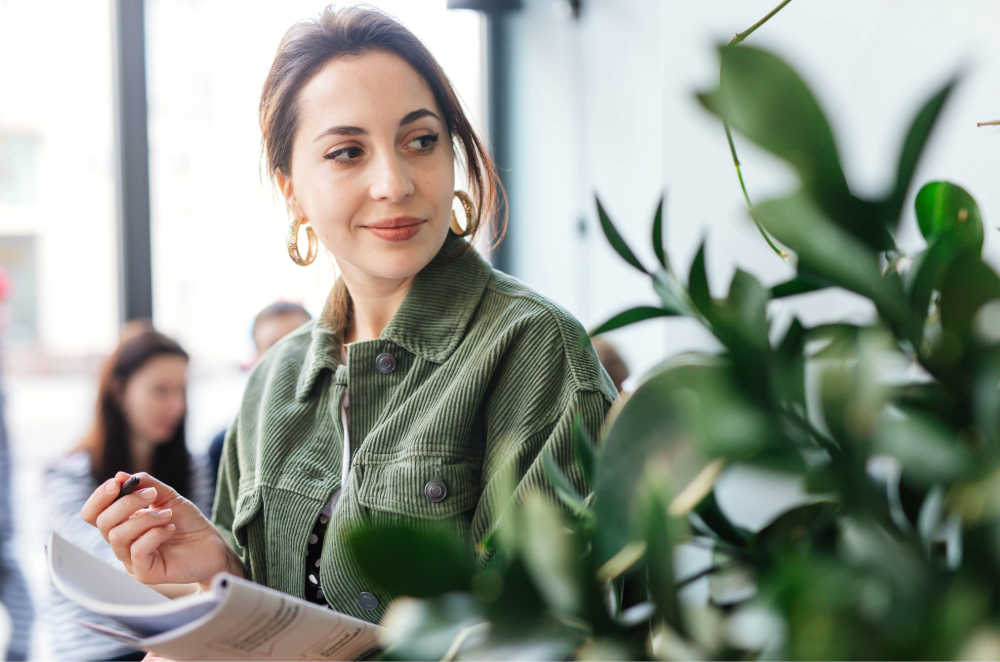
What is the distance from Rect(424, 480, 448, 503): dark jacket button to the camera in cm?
87

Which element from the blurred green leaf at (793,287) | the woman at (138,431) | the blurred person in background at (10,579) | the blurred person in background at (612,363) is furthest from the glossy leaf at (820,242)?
the blurred person in background at (10,579)

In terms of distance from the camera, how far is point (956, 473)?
0.24 m

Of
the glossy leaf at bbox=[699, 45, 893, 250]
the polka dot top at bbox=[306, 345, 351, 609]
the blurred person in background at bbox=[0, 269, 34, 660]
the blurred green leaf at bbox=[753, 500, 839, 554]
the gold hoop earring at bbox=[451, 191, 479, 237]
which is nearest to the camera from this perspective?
the glossy leaf at bbox=[699, 45, 893, 250]

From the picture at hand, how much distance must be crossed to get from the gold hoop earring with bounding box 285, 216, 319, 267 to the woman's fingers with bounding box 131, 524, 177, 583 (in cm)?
47

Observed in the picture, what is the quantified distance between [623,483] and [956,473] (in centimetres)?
12

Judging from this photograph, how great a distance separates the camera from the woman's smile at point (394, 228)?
99 centimetres

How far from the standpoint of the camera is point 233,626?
1.68 ft

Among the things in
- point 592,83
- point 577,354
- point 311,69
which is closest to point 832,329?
point 577,354

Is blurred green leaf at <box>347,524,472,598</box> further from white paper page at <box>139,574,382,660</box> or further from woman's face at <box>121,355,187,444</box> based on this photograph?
woman's face at <box>121,355,187,444</box>

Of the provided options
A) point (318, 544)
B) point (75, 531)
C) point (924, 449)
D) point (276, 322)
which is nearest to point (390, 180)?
point (318, 544)

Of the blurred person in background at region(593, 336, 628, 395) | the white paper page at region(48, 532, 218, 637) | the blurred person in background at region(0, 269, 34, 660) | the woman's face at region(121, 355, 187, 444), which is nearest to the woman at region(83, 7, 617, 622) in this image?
the white paper page at region(48, 532, 218, 637)

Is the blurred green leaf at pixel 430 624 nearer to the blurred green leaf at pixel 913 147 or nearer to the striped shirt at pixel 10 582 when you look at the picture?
the blurred green leaf at pixel 913 147

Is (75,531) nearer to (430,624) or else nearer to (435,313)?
(435,313)

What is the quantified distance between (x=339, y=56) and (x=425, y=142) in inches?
6.0
